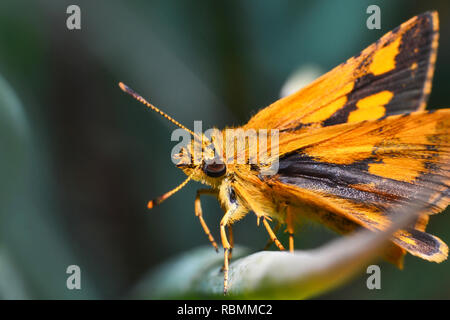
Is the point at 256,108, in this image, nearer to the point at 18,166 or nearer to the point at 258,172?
the point at 258,172

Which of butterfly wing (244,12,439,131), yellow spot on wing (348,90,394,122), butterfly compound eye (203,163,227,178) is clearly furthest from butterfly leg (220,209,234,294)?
yellow spot on wing (348,90,394,122)

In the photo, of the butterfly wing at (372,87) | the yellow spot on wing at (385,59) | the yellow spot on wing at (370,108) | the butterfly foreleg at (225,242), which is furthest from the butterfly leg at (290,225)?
the yellow spot on wing at (385,59)

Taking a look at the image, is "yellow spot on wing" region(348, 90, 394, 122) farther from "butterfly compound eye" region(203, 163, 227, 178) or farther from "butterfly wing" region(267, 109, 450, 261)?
"butterfly compound eye" region(203, 163, 227, 178)

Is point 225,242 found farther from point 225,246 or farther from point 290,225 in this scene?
point 290,225

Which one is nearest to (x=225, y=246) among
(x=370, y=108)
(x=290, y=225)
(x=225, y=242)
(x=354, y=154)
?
(x=225, y=242)

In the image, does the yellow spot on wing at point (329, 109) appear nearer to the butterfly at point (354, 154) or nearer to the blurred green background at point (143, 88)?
the butterfly at point (354, 154)

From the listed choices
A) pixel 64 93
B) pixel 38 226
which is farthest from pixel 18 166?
pixel 64 93
